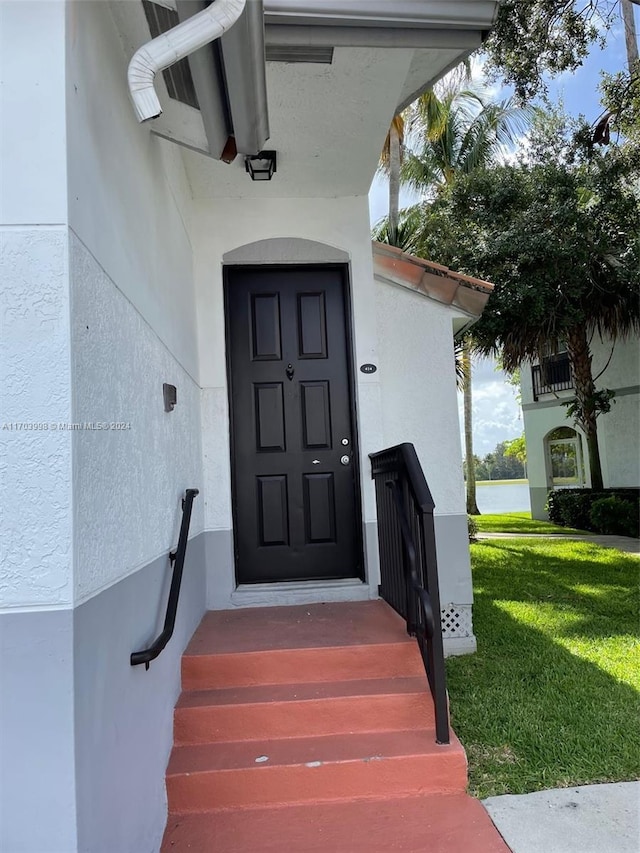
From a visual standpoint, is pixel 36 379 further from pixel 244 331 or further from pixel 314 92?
pixel 244 331

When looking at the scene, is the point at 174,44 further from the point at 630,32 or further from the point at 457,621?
the point at 630,32

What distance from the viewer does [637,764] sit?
2.76m

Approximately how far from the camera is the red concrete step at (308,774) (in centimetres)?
247

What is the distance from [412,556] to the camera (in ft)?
9.37

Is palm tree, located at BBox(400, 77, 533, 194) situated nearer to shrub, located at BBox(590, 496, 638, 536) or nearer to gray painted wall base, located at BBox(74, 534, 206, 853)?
shrub, located at BBox(590, 496, 638, 536)

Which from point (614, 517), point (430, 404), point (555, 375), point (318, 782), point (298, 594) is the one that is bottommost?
point (318, 782)

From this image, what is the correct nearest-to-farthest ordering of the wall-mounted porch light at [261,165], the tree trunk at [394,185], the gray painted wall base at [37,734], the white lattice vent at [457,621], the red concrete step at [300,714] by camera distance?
the gray painted wall base at [37,734]
the red concrete step at [300,714]
the wall-mounted porch light at [261,165]
the white lattice vent at [457,621]
the tree trunk at [394,185]

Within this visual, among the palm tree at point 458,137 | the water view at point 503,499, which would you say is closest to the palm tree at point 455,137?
the palm tree at point 458,137

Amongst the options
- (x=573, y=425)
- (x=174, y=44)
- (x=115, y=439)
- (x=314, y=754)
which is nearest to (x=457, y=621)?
(x=314, y=754)

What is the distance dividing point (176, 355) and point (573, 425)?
46.5 ft

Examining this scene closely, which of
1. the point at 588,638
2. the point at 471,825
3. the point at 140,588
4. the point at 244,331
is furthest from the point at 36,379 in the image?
the point at 588,638

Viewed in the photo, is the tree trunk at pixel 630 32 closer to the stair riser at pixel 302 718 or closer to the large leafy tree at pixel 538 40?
the large leafy tree at pixel 538 40

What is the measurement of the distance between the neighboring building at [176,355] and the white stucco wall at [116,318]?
1 cm

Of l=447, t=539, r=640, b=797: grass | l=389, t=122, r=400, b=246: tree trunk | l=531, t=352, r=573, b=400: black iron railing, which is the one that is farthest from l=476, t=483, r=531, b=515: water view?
l=447, t=539, r=640, b=797: grass
